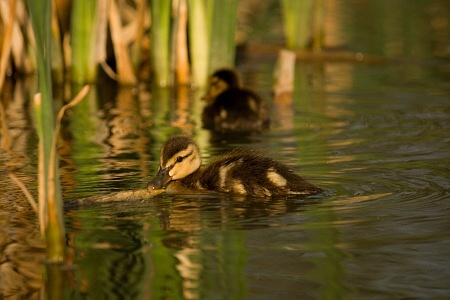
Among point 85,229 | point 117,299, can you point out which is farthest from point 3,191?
point 117,299

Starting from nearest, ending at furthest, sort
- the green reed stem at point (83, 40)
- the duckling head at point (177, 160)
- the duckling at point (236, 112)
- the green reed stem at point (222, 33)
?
the duckling head at point (177, 160) → the duckling at point (236, 112) → the green reed stem at point (222, 33) → the green reed stem at point (83, 40)

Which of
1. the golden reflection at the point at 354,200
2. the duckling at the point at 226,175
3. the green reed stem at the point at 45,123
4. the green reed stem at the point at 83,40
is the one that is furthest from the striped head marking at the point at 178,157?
the green reed stem at the point at 83,40

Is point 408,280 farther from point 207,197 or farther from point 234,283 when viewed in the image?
point 207,197

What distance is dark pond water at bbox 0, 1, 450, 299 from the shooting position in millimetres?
4359

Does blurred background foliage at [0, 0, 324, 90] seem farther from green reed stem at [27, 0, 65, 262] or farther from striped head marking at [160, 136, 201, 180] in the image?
green reed stem at [27, 0, 65, 262]

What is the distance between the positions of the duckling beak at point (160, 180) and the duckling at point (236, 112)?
2.76 meters

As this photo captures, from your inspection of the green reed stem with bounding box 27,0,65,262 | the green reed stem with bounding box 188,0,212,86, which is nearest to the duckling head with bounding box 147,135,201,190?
the green reed stem with bounding box 27,0,65,262

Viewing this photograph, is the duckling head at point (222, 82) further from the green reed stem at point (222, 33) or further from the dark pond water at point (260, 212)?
the green reed stem at point (222, 33)

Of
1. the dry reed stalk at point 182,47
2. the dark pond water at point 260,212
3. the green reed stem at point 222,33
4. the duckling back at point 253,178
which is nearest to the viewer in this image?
the dark pond water at point 260,212

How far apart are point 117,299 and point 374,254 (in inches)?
48.6

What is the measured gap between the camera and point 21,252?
15.8 feet

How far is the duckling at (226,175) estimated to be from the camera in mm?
5926

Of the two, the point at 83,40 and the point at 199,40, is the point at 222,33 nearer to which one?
the point at 199,40

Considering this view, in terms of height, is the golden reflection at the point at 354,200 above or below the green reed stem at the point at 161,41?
below
